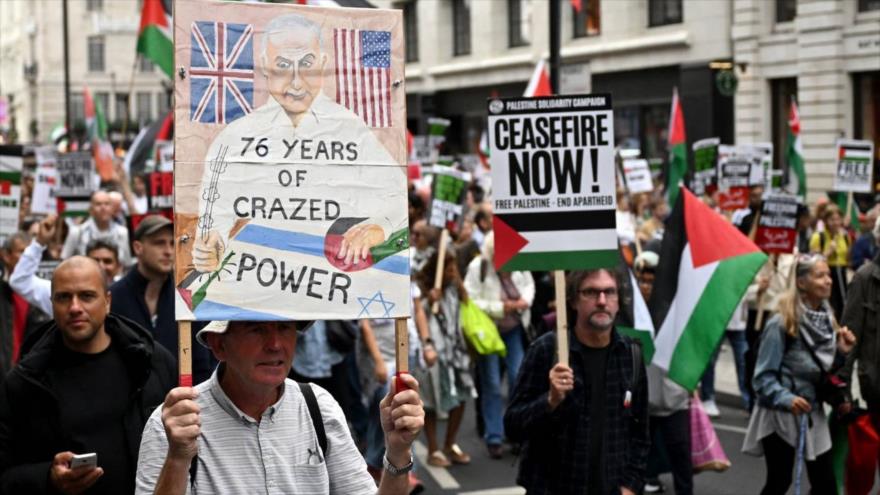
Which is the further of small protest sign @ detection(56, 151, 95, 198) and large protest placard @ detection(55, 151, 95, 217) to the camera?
small protest sign @ detection(56, 151, 95, 198)

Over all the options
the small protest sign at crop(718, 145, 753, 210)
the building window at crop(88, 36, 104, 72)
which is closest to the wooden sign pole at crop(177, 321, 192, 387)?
the small protest sign at crop(718, 145, 753, 210)

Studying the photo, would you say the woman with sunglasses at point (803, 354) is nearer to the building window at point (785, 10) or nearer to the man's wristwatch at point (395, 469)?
the man's wristwatch at point (395, 469)

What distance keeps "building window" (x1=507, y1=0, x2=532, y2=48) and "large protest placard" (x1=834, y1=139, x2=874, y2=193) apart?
2153 cm

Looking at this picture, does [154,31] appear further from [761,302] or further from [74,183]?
[761,302]

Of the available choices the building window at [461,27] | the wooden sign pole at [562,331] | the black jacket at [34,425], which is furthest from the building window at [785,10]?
the black jacket at [34,425]

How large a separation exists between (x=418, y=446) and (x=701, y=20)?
74.4 ft

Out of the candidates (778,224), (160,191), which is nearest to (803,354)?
(778,224)

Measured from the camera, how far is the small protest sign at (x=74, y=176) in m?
14.9

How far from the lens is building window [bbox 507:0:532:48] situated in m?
38.4

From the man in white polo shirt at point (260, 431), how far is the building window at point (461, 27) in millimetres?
38943

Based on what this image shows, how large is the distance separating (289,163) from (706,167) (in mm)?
14236

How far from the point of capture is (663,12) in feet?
110

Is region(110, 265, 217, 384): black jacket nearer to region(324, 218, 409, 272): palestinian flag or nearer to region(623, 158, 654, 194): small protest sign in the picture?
region(324, 218, 409, 272): palestinian flag

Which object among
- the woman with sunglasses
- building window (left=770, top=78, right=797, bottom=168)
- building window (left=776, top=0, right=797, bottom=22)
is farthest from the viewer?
building window (left=770, top=78, right=797, bottom=168)
